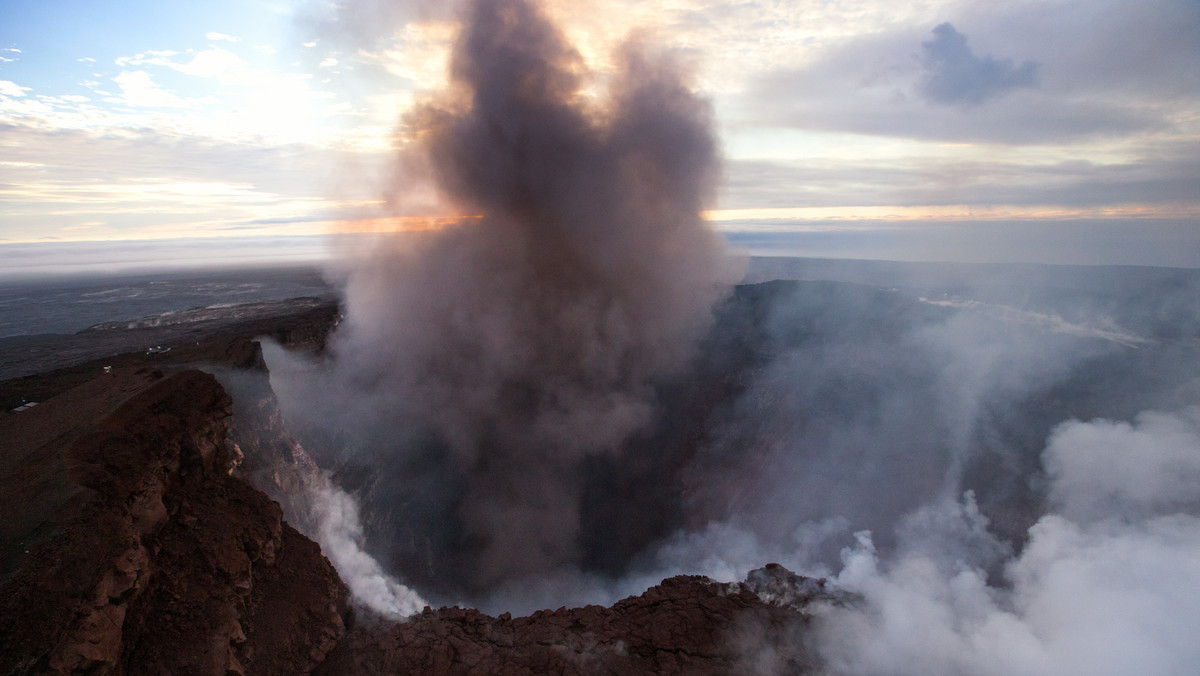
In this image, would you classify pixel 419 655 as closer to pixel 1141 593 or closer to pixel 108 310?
pixel 1141 593

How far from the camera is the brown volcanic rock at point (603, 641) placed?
10.1 meters

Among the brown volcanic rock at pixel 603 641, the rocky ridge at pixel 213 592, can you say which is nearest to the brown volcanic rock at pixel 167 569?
the rocky ridge at pixel 213 592

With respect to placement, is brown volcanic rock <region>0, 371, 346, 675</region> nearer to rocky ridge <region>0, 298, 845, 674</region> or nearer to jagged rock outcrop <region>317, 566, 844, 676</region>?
rocky ridge <region>0, 298, 845, 674</region>

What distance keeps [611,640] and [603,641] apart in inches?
6.9

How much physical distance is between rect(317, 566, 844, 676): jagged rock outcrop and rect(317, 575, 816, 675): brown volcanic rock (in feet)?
0.07

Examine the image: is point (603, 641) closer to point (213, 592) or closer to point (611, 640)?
point (611, 640)

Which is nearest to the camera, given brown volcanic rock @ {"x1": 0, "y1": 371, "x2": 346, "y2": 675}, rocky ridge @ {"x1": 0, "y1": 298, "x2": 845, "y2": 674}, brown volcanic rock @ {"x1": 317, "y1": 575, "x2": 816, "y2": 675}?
brown volcanic rock @ {"x1": 0, "y1": 371, "x2": 346, "y2": 675}

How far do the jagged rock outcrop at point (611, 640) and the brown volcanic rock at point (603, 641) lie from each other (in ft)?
0.07

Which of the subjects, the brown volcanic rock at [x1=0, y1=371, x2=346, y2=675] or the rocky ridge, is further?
the rocky ridge

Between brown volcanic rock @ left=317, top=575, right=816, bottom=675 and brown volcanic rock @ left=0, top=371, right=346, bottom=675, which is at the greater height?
brown volcanic rock @ left=0, top=371, right=346, bottom=675

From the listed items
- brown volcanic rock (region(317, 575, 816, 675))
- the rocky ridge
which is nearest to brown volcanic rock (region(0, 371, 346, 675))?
the rocky ridge

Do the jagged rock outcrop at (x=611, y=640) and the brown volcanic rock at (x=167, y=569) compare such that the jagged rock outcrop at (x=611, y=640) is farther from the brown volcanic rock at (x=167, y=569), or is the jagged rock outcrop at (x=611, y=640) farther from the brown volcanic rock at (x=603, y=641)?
the brown volcanic rock at (x=167, y=569)

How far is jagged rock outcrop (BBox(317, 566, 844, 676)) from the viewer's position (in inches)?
397

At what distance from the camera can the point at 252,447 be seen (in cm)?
1300
